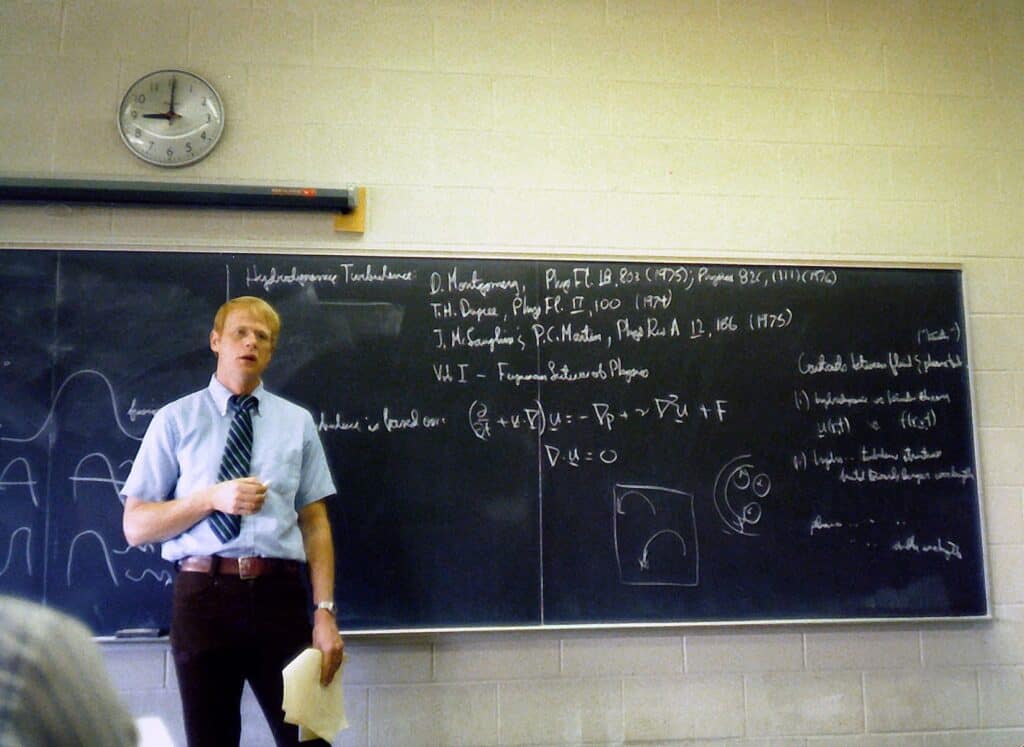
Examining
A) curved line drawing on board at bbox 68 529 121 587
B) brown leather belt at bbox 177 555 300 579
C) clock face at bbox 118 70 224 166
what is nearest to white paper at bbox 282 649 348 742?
brown leather belt at bbox 177 555 300 579

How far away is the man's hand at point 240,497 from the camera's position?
209 centimetres

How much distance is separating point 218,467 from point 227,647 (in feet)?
1.48

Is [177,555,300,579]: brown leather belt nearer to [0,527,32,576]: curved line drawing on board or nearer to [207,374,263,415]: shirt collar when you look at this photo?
[207,374,263,415]: shirt collar

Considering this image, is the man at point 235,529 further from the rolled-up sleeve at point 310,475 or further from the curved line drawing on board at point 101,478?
the curved line drawing on board at point 101,478

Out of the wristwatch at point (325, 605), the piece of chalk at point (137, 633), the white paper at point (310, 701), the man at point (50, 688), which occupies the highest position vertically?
the man at point (50, 688)

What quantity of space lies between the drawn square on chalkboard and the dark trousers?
110 centimetres

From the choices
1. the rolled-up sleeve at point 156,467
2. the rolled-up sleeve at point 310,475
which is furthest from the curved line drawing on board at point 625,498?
the rolled-up sleeve at point 156,467

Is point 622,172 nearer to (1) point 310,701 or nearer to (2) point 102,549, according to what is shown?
(1) point 310,701

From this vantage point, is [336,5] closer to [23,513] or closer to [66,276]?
[66,276]

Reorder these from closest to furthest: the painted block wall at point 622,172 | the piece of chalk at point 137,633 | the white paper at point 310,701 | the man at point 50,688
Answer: the man at point 50,688 → the white paper at point 310,701 → the piece of chalk at point 137,633 → the painted block wall at point 622,172

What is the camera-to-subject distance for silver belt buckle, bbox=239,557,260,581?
2164 mm

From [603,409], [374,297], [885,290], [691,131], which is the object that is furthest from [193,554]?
[885,290]

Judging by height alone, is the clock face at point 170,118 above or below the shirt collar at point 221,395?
above

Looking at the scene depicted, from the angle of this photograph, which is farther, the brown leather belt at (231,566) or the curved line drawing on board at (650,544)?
the curved line drawing on board at (650,544)
